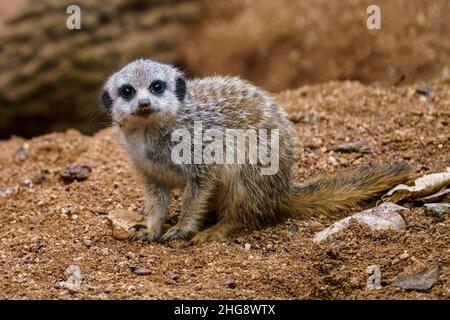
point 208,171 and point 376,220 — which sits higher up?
point 208,171

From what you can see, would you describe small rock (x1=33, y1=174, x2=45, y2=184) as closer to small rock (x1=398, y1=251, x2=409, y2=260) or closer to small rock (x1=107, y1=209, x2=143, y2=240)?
small rock (x1=107, y1=209, x2=143, y2=240)

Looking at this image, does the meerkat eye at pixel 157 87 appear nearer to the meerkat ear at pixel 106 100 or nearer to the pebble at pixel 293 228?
the meerkat ear at pixel 106 100

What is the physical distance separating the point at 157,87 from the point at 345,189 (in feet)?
4.05

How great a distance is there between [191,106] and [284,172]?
661mm

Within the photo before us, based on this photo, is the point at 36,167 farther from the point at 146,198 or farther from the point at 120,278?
the point at 120,278

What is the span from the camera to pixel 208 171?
163 inches

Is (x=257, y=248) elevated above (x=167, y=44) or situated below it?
below

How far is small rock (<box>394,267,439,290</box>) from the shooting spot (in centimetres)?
319

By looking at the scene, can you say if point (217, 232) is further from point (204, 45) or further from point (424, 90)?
point (204, 45)

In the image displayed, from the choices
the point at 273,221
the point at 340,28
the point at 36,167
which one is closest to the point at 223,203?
the point at 273,221

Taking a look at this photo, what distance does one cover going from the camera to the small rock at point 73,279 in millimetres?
3483

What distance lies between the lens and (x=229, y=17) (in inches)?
304

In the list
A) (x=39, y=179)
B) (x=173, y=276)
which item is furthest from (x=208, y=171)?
(x=39, y=179)

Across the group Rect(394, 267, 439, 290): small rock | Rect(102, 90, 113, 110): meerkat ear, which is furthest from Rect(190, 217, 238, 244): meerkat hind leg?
Rect(394, 267, 439, 290): small rock
